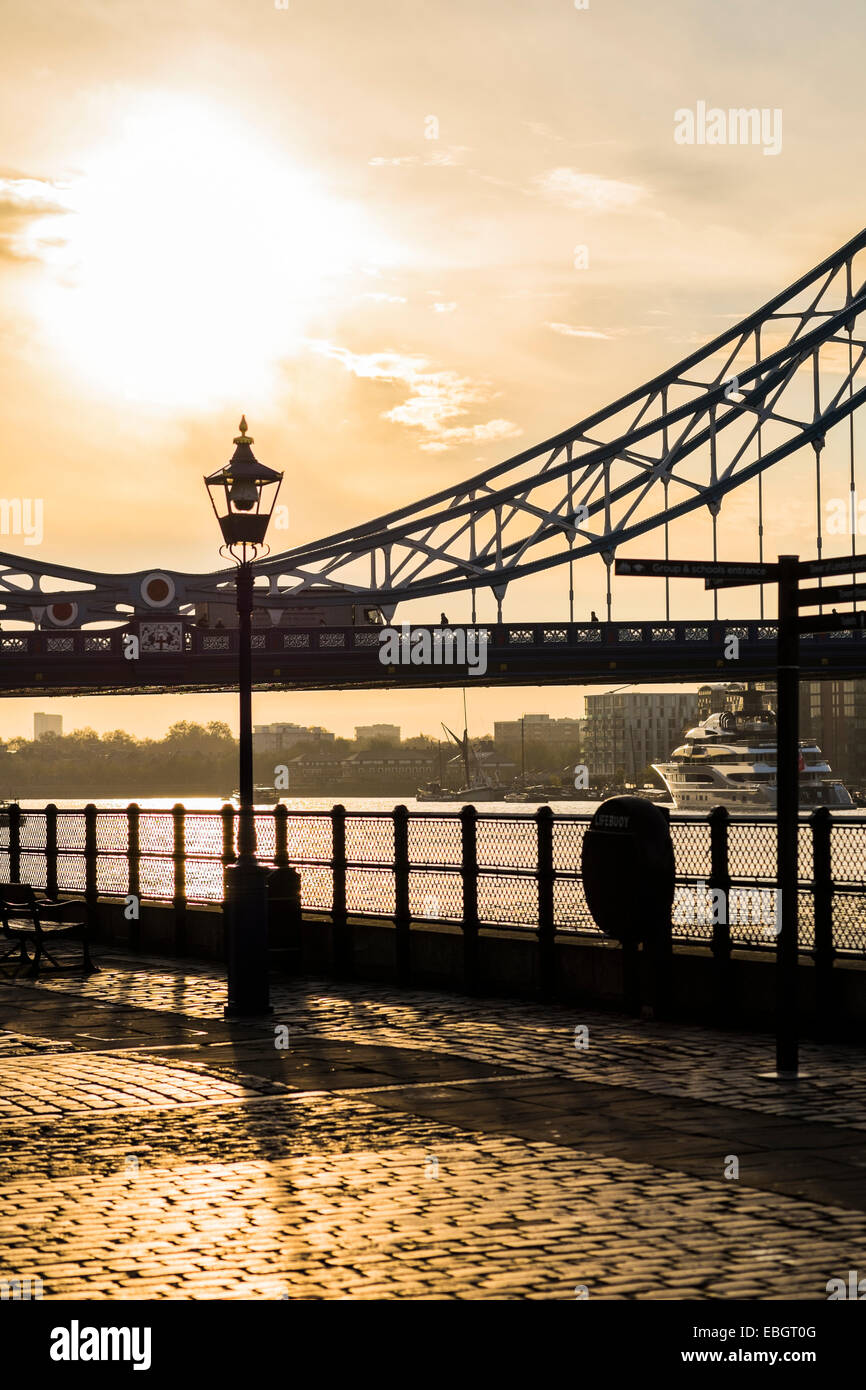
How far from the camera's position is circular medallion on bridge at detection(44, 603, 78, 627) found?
72938 mm

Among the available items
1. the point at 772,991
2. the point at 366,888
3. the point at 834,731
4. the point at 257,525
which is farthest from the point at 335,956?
the point at 834,731

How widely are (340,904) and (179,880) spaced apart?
2.77 meters

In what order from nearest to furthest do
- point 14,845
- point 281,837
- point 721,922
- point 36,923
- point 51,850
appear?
point 721,922 < point 281,837 < point 36,923 < point 51,850 < point 14,845

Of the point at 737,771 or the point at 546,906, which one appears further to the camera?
the point at 737,771

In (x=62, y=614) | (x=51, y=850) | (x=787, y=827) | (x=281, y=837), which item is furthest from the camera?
(x=62, y=614)

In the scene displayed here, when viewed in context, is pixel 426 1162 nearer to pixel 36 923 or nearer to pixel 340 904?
pixel 340 904

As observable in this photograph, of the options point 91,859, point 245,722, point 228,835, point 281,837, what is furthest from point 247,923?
point 91,859

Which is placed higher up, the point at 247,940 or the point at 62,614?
the point at 62,614

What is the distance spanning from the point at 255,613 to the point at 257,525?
59447 millimetres

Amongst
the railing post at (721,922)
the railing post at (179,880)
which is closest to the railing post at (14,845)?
the railing post at (179,880)

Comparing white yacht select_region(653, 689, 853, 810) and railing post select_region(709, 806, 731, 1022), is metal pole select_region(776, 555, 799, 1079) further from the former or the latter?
white yacht select_region(653, 689, 853, 810)

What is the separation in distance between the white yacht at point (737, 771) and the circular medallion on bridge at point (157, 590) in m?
25.9

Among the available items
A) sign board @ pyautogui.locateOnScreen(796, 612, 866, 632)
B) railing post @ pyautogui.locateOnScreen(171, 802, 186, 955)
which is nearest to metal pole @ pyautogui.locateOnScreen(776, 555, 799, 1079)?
sign board @ pyautogui.locateOnScreen(796, 612, 866, 632)

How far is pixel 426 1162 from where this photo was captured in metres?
7.09
